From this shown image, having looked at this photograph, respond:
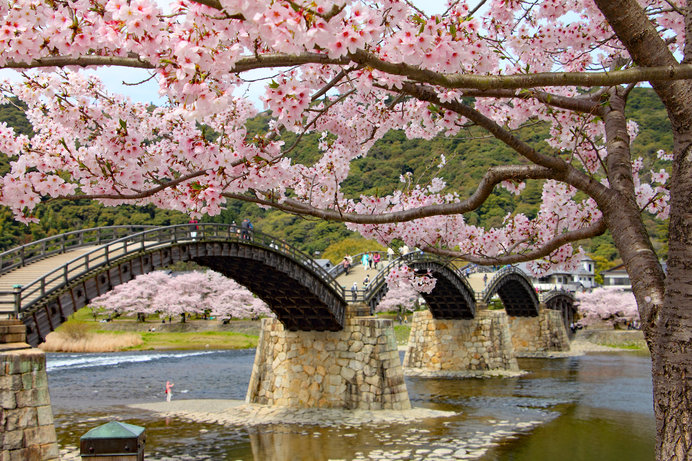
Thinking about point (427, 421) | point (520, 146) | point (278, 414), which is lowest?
point (427, 421)

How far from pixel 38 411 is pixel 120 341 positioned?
121 ft

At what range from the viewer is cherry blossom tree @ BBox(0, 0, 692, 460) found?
151 inches

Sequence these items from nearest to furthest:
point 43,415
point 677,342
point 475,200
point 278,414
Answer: point 677,342
point 475,200
point 43,415
point 278,414

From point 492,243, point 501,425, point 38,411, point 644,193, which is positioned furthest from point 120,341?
point 644,193

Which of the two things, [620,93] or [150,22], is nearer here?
[150,22]

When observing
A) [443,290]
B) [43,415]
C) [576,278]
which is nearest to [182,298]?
[443,290]

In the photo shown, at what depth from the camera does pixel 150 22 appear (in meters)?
3.93

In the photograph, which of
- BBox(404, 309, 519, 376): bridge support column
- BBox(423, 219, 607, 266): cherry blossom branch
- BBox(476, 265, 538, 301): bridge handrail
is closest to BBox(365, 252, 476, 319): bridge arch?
BBox(404, 309, 519, 376): bridge support column

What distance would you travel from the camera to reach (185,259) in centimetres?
1728

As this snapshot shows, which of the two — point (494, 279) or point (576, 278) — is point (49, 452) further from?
point (576, 278)

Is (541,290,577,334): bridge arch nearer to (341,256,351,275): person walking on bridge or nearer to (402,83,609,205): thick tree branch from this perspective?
(341,256,351,275): person walking on bridge

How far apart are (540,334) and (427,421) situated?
30.0m

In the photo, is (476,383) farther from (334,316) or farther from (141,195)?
(141,195)

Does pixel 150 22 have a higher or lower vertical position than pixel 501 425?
higher
